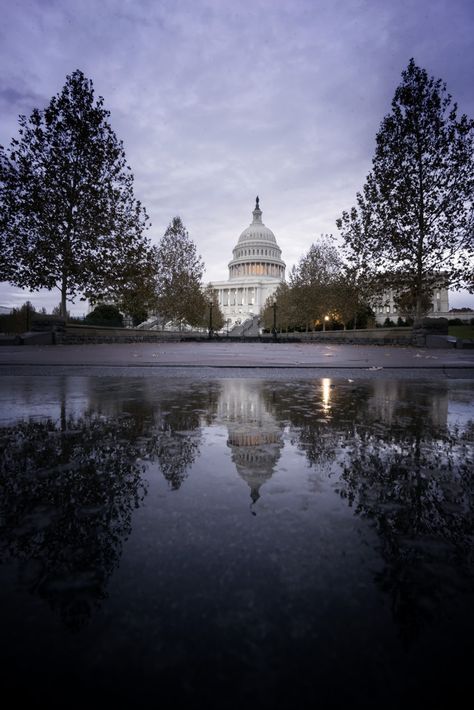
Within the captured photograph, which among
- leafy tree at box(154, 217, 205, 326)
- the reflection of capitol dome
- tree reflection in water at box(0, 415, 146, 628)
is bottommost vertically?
the reflection of capitol dome

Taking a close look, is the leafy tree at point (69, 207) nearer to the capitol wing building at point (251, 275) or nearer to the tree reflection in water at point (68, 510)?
the tree reflection in water at point (68, 510)

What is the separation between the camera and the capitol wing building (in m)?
137

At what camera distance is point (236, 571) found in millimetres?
1361

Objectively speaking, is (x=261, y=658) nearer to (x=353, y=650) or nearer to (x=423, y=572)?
(x=353, y=650)

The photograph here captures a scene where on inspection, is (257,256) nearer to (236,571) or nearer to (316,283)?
(316,283)

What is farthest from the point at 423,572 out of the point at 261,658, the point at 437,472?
the point at 437,472

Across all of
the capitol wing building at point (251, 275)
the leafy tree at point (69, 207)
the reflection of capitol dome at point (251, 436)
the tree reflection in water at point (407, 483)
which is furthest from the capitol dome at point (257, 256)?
the tree reflection in water at point (407, 483)

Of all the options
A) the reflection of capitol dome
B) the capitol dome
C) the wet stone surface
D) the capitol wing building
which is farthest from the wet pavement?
the capitol dome

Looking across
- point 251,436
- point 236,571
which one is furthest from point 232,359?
point 236,571

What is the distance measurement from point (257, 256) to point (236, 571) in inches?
5572

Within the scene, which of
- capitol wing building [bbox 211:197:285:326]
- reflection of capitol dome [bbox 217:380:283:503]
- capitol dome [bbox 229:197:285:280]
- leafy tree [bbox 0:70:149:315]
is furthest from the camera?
capitol dome [bbox 229:197:285:280]

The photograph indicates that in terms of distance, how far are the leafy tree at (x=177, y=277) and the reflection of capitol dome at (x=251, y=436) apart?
143ft

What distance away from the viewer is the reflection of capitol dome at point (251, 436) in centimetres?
242

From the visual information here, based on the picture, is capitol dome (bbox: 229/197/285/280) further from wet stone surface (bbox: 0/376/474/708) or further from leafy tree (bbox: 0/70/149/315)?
wet stone surface (bbox: 0/376/474/708)
